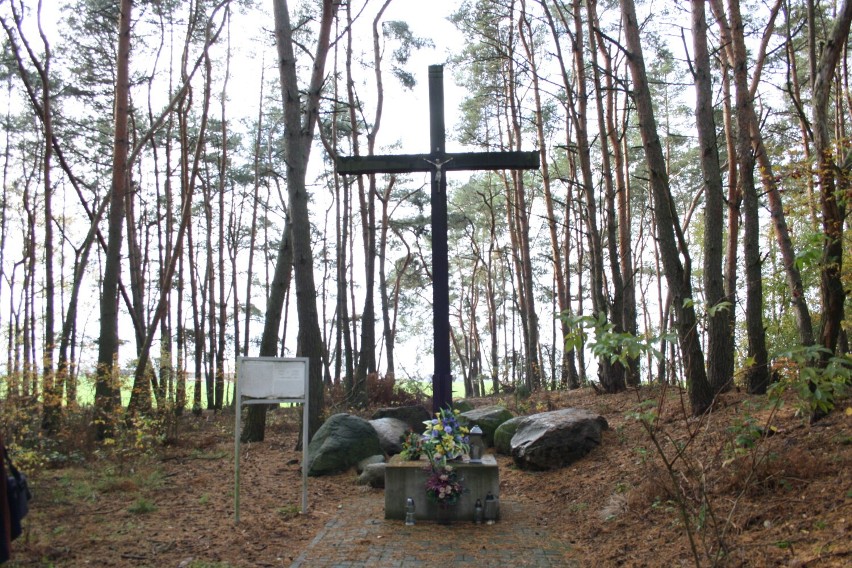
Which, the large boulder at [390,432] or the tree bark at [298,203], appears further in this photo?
the tree bark at [298,203]

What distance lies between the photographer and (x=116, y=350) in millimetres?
10602

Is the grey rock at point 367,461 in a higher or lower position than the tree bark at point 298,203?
lower

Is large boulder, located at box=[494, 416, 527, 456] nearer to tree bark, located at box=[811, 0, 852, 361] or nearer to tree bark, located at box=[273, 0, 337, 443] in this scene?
Result: tree bark, located at box=[273, 0, 337, 443]

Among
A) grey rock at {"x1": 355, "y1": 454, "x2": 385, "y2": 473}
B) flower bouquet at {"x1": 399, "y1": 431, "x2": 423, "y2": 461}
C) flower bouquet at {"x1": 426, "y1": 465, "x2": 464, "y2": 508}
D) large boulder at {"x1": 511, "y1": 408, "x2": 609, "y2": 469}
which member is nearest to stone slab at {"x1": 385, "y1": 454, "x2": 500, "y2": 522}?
flower bouquet at {"x1": 426, "y1": 465, "x2": 464, "y2": 508}

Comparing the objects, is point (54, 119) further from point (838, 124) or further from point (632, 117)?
point (838, 124)

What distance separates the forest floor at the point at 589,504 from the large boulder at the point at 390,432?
1309 millimetres

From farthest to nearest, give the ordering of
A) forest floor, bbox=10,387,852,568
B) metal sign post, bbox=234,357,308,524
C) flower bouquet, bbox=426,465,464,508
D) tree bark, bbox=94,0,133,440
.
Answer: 1. tree bark, bbox=94,0,133,440
2. metal sign post, bbox=234,357,308,524
3. flower bouquet, bbox=426,465,464,508
4. forest floor, bbox=10,387,852,568

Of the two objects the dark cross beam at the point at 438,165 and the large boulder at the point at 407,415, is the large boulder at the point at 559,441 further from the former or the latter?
the large boulder at the point at 407,415

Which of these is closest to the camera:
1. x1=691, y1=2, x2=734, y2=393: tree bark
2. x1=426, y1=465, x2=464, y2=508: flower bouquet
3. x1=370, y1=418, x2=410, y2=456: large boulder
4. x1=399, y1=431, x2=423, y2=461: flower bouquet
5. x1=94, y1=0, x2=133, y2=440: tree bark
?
x1=426, y1=465, x2=464, y2=508: flower bouquet

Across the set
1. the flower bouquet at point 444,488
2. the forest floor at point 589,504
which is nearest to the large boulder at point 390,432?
the forest floor at point 589,504

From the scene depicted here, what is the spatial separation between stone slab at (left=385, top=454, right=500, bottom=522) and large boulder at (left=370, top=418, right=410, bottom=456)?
3332mm

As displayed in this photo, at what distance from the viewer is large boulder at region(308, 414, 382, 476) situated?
8.48 meters

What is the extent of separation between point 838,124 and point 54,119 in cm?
1991

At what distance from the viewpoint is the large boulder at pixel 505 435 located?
30.9 ft
